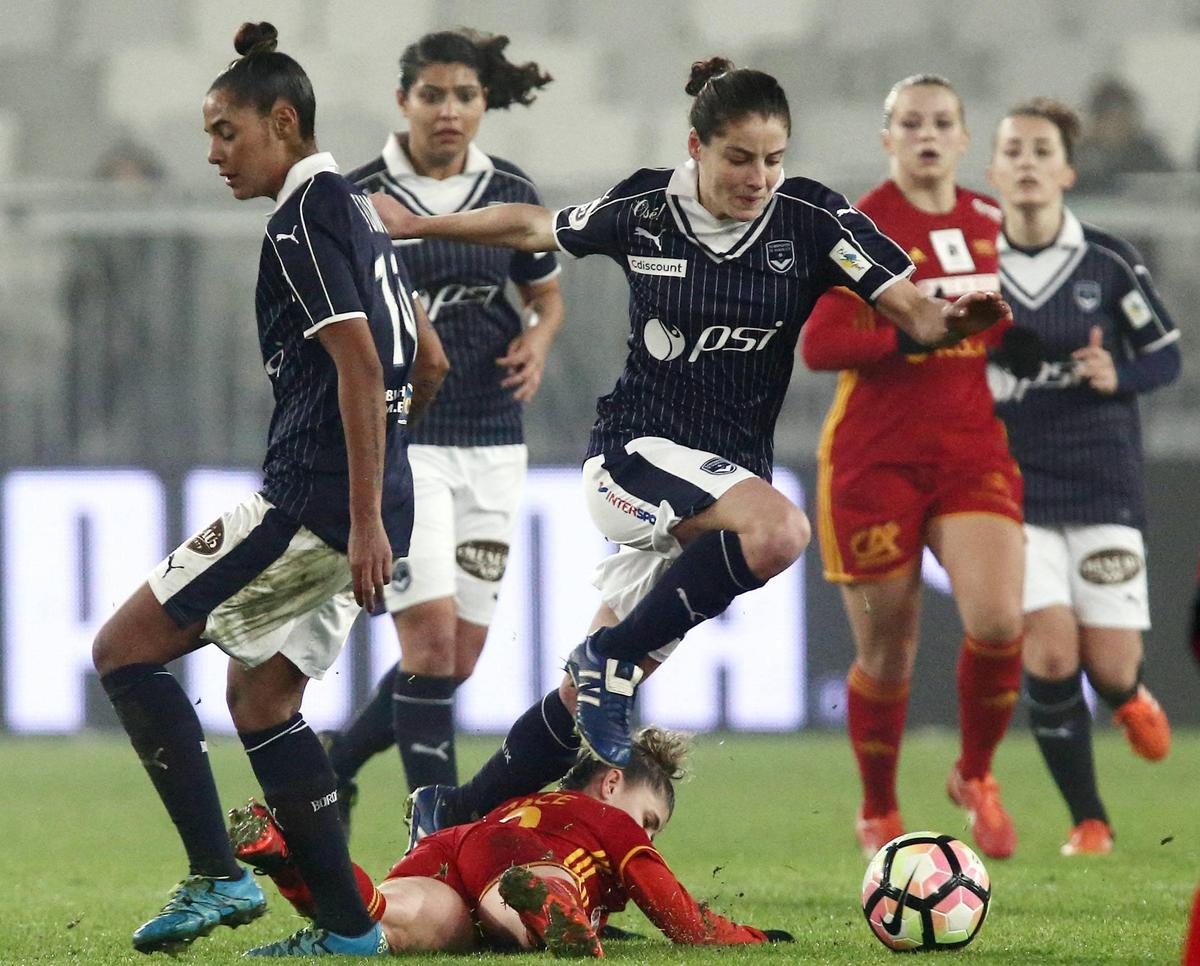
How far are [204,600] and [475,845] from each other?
0.79 meters

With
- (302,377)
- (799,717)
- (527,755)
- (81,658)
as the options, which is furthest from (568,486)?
(302,377)

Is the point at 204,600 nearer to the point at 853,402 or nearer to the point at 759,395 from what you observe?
the point at 759,395

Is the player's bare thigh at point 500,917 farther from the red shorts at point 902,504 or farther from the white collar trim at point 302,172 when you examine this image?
the red shorts at point 902,504

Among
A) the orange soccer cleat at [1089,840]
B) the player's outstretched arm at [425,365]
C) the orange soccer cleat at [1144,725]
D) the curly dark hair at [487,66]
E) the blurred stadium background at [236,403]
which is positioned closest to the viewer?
the player's outstretched arm at [425,365]

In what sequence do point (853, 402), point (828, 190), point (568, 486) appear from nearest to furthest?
1. point (828, 190)
2. point (853, 402)
3. point (568, 486)

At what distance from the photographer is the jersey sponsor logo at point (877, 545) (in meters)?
6.14

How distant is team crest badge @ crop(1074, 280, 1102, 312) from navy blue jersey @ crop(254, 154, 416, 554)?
11.9 feet

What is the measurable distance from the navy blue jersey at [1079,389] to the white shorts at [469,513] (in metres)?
2.01

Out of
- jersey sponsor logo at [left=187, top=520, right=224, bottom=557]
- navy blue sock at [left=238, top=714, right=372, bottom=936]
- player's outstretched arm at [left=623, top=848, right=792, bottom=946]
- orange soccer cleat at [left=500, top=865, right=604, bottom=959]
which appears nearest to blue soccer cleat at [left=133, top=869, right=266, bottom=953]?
navy blue sock at [left=238, top=714, right=372, bottom=936]

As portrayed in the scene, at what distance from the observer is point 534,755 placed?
4719mm

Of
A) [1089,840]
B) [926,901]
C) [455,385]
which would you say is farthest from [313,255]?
[1089,840]

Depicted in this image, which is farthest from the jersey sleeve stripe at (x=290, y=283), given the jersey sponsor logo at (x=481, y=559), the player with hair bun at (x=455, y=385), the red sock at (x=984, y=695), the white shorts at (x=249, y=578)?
the red sock at (x=984, y=695)

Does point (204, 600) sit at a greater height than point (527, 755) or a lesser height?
greater

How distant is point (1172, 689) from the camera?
1048cm
